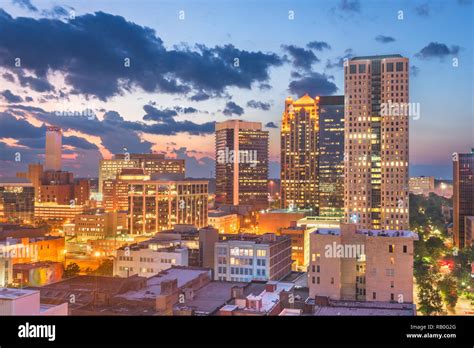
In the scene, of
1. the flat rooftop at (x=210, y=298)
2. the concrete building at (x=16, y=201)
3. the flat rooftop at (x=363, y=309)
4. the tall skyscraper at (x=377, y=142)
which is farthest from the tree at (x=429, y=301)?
the concrete building at (x=16, y=201)

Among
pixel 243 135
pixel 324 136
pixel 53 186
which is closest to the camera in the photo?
pixel 53 186

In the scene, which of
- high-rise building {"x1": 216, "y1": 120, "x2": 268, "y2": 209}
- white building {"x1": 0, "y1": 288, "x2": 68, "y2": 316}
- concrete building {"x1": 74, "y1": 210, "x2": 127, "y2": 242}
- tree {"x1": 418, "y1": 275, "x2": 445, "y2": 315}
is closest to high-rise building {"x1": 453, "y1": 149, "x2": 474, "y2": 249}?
tree {"x1": 418, "y1": 275, "x2": 445, "y2": 315}

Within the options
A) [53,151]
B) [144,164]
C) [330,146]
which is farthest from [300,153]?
[53,151]

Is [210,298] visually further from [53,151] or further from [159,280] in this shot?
[53,151]

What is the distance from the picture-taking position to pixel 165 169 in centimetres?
6059

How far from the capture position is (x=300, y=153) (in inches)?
2163

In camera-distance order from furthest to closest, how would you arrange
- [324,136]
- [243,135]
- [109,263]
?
[243,135] < [324,136] < [109,263]

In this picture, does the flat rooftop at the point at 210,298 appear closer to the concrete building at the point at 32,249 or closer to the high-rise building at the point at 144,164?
the concrete building at the point at 32,249

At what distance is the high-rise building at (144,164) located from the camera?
5956 centimetres

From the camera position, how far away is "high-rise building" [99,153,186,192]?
5956 cm

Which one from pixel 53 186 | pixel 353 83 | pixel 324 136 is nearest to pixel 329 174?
pixel 324 136

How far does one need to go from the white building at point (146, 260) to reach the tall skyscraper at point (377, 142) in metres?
12.7
